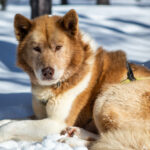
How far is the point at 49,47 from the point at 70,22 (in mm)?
345

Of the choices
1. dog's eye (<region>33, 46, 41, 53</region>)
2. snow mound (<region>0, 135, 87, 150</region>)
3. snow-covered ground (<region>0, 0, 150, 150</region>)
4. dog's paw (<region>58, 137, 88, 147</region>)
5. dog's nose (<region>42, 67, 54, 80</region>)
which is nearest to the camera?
snow mound (<region>0, 135, 87, 150</region>)

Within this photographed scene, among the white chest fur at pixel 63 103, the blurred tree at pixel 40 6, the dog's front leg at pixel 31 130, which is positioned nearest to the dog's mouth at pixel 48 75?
the white chest fur at pixel 63 103

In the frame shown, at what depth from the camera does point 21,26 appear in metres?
3.22

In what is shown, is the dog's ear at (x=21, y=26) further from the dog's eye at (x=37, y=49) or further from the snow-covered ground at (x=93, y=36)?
the snow-covered ground at (x=93, y=36)

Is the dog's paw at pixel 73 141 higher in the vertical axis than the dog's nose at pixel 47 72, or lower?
lower

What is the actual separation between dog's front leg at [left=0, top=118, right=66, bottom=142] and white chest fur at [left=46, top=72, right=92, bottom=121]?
0.07 meters

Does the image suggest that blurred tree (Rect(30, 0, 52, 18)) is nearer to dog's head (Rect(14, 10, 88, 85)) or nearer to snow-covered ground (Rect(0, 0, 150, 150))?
snow-covered ground (Rect(0, 0, 150, 150))

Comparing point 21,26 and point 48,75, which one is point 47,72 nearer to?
point 48,75

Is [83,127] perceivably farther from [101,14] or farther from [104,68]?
[101,14]

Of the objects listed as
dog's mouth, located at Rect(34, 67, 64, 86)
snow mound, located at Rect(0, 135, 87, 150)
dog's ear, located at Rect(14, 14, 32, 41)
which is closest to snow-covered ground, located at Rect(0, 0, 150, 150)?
snow mound, located at Rect(0, 135, 87, 150)

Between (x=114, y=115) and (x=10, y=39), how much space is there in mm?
5538

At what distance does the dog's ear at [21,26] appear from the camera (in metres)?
3.17

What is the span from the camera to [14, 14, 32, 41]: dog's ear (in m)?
3.17

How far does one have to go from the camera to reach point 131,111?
2.88 meters
